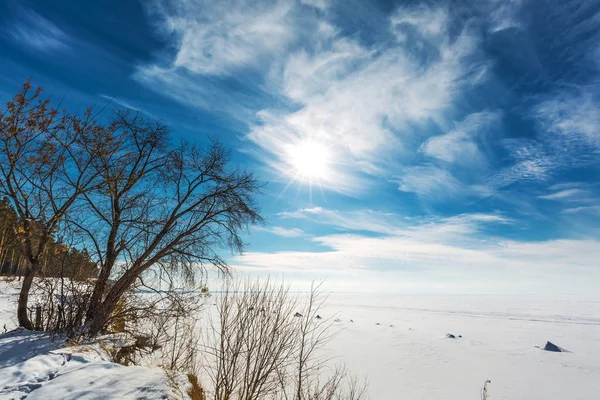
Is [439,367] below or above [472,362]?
below

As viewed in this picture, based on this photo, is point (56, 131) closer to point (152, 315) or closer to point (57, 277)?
point (57, 277)

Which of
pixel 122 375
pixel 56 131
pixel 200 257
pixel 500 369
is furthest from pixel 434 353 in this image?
pixel 56 131

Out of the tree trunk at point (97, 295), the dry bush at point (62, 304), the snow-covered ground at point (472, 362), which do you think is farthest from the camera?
the snow-covered ground at point (472, 362)

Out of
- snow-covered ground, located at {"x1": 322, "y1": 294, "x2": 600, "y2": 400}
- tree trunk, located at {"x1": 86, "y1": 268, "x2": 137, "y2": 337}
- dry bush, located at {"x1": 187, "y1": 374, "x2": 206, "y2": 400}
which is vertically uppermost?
tree trunk, located at {"x1": 86, "y1": 268, "x2": 137, "y2": 337}

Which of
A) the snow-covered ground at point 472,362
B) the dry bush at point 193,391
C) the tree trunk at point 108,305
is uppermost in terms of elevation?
the tree trunk at point 108,305

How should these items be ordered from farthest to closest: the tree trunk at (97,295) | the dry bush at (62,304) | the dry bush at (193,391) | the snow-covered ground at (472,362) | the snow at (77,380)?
the snow-covered ground at (472,362) → the tree trunk at (97,295) → the dry bush at (62,304) → the dry bush at (193,391) → the snow at (77,380)

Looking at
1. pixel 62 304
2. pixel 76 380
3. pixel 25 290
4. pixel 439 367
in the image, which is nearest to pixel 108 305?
pixel 62 304

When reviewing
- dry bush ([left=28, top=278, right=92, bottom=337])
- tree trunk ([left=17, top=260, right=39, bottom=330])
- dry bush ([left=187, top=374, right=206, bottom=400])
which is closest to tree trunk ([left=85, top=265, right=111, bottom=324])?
dry bush ([left=28, top=278, right=92, bottom=337])

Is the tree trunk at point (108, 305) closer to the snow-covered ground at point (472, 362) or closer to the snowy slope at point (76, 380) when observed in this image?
the snowy slope at point (76, 380)

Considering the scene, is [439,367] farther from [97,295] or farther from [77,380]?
[77,380]

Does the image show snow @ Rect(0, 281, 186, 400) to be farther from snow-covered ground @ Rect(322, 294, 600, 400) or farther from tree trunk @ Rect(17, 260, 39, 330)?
snow-covered ground @ Rect(322, 294, 600, 400)

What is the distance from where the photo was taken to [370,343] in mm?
20844

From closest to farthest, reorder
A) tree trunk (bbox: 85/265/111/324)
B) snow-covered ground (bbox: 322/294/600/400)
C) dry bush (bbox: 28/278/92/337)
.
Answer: dry bush (bbox: 28/278/92/337), tree trunk (bbox: 85/265/111/324), snow-covered ground (bbox: 322/294/600/400)

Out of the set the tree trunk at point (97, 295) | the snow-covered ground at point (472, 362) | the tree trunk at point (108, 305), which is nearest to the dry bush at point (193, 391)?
the tree trunk at point (108, 305)
